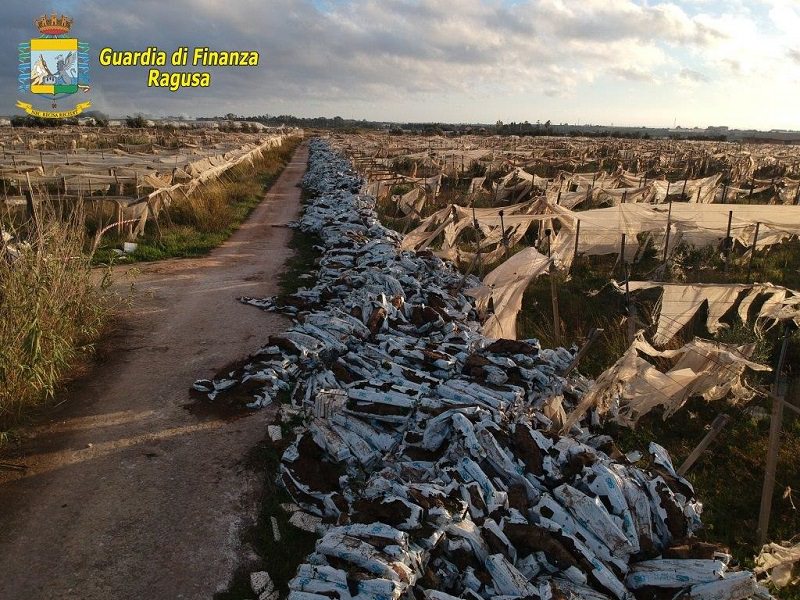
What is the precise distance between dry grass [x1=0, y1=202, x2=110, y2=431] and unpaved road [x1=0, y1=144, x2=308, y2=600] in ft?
1.30

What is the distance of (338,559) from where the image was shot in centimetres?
339

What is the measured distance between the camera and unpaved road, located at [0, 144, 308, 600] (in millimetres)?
3812

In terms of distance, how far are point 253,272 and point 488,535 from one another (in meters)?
9.33

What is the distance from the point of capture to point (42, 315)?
5895mm

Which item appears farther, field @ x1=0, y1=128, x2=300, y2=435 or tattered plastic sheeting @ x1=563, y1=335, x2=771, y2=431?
field @ x1=0, y1=128, x2=300, y2=435

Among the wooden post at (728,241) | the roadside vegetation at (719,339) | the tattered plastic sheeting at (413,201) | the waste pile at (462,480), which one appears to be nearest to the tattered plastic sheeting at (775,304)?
the roadside vegetation at (719,339)

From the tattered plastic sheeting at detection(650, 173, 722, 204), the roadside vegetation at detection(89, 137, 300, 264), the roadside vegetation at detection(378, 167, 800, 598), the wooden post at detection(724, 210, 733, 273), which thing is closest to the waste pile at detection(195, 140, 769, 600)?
the roadside vegetation at detection(378, 167, 800, 598)

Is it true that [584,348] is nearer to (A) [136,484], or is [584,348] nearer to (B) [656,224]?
(A) [136,484]

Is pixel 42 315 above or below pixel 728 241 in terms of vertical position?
below

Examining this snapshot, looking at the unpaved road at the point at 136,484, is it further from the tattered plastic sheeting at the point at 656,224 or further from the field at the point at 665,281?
the tattered plastic sheeting at the point at 656,224

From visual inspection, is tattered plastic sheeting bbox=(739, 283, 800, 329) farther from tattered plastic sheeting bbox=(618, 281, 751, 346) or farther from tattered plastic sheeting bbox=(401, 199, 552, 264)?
tattered plastic sheeting bbox=(401, 199, 552, 264)

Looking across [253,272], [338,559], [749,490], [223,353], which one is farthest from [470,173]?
[338,559]

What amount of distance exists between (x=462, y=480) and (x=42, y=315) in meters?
5.06

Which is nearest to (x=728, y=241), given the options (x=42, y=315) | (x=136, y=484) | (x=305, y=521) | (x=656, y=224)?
(x=656, y=224)
